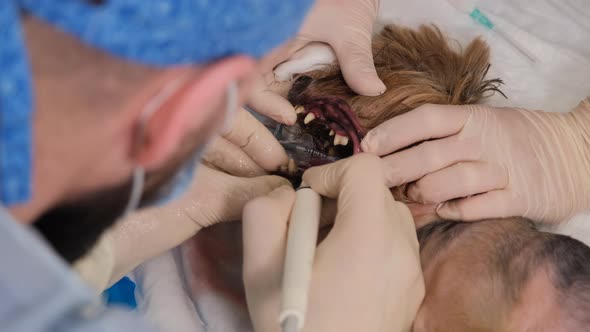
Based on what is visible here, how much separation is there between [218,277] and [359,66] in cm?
62

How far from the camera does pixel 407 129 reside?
1.44 meters

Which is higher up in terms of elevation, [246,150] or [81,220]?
[81,220]

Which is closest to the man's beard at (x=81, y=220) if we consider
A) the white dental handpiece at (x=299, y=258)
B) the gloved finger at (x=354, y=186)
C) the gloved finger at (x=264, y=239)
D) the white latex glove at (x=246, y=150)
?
the white dental handpiece at (x=299, y=258)

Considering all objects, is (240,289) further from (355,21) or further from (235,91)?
(235,91)

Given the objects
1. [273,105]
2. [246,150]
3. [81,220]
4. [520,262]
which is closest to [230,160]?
[246,150]

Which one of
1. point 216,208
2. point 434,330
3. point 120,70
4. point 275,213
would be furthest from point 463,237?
point 120,70

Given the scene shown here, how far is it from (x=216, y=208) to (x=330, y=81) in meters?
0.46

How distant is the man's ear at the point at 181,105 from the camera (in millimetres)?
578

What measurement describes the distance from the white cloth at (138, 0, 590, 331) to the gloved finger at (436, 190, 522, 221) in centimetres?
46

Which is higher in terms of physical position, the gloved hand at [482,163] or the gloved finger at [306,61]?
the gloved finger at [306,61]

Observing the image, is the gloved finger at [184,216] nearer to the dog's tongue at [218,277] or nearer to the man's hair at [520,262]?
the dog's tongue at [218,277]

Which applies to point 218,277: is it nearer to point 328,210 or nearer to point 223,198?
point 223,198

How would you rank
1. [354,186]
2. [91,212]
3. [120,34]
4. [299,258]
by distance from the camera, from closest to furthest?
[120,34], [91,212], [299,258], [354,186]

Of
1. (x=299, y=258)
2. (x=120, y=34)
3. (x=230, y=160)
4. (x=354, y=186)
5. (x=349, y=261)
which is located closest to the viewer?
(x=120, y=34)
